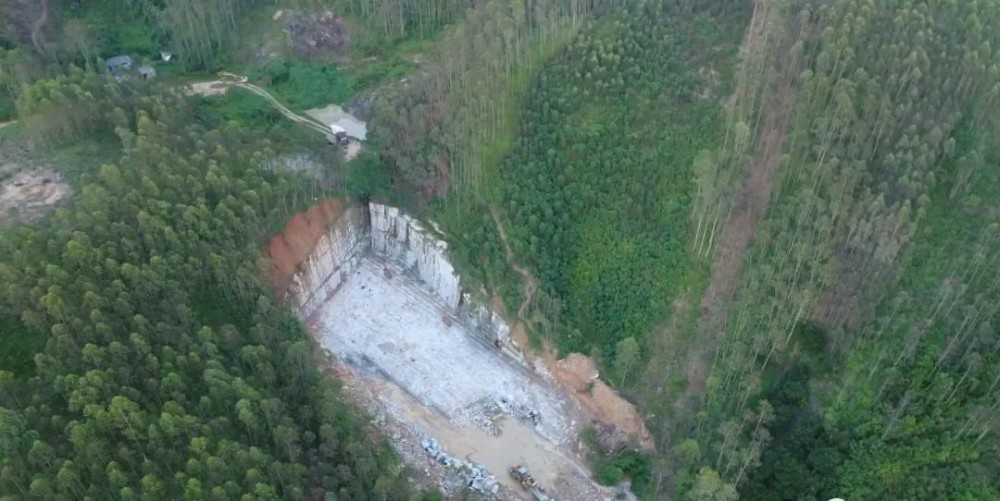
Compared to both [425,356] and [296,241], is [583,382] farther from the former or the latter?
[296,241]

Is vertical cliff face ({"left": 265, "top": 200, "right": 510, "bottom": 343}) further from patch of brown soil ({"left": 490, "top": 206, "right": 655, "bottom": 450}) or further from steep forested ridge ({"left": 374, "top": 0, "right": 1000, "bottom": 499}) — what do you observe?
steep forested ridge ({"left": 374, "top": 0, "right": 1000, "bottom": 499})

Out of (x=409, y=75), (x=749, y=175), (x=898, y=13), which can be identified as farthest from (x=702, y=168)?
(x=409, y=75)

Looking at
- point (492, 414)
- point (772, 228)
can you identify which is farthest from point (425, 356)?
point (772, 228)

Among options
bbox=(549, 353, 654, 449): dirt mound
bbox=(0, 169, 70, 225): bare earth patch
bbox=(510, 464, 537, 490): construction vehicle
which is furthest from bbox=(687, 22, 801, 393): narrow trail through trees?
bbox=(0, 169, 70, 225): bare earth patch

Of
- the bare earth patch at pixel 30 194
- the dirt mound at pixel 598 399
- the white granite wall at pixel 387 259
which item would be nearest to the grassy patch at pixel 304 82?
the white granite wall at pixel 387 259

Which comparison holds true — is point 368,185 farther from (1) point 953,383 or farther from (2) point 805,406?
(1) point 953,383
